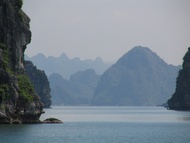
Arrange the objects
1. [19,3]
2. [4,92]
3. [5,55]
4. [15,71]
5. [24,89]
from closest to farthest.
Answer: [4,92], [5,55], [24,89], [15,71], [19,3]

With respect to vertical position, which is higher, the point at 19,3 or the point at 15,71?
the point at 19,3

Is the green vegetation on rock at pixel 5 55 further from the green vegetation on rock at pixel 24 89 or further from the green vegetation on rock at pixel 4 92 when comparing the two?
the green vegetation on rock at pixel 24 89

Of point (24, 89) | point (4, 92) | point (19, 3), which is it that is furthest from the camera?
point (19, 3)

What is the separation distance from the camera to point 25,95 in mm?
131500

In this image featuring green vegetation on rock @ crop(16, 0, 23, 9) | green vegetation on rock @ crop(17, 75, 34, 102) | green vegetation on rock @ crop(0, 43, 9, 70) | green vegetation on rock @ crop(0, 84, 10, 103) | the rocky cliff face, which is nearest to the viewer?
green vegetation on rock @ crop(0, 84, 10, 103)

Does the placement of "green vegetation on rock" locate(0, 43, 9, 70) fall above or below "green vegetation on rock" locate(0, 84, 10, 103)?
above

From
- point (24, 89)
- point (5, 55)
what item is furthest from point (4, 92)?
point (5, 55)

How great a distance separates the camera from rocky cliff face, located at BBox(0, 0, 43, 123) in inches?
4978

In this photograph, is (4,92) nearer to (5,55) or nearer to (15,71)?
(5,55)

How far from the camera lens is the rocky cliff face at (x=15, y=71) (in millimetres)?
126438

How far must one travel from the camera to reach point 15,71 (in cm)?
14150

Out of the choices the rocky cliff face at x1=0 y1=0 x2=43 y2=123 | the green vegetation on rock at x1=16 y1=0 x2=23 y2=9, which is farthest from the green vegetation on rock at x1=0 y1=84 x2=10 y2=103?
the green vegetation on rock at x1=16 y1=0 x2=23 y2=9

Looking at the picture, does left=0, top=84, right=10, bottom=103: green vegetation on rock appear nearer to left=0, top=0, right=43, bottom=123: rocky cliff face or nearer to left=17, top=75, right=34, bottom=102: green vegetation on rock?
left=0, top=0, right=43, bottom=123: rocky cliff face

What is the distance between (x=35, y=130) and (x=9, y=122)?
1285 cm
